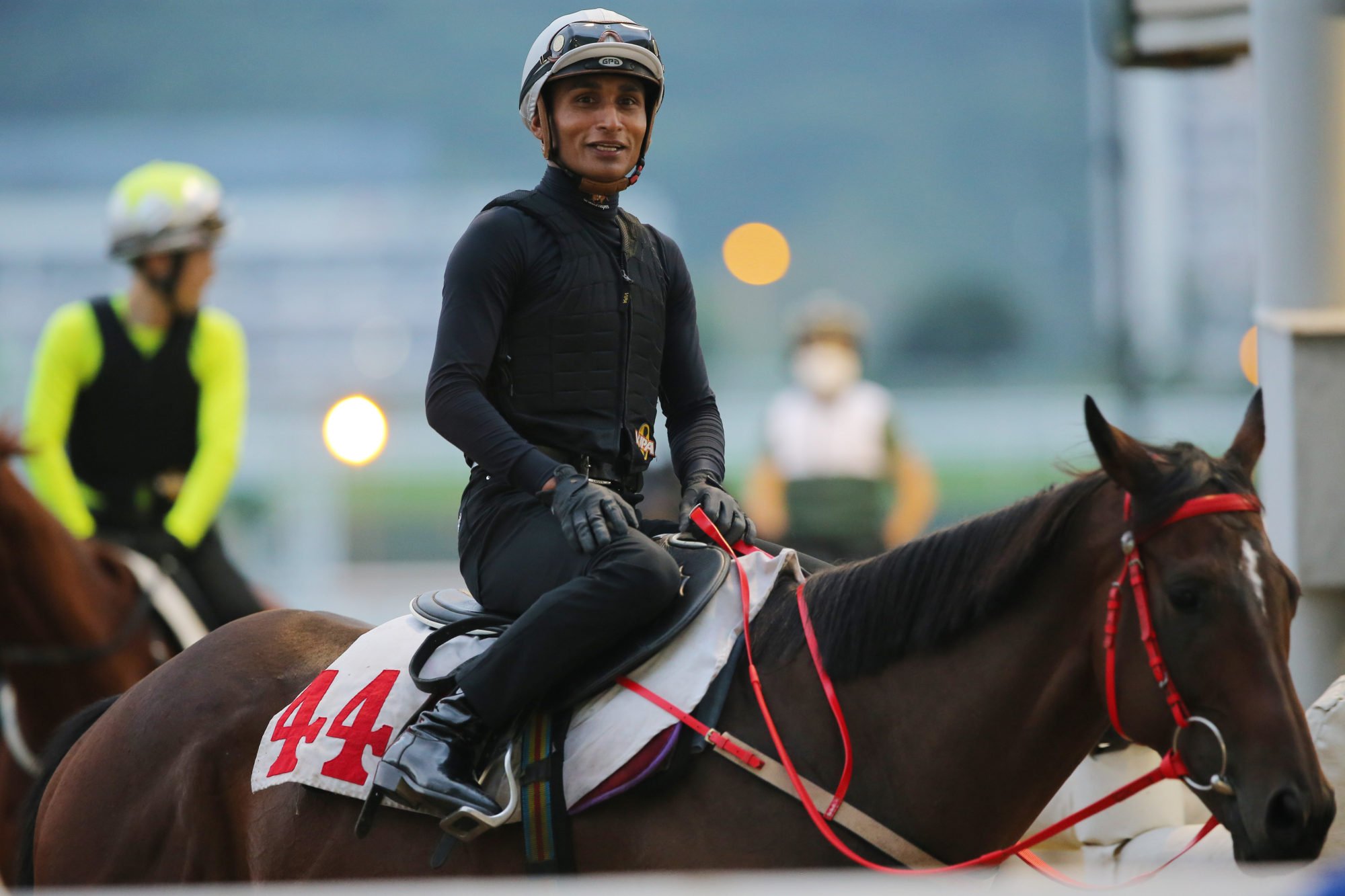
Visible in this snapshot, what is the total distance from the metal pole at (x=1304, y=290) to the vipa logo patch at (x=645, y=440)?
1.99 metres

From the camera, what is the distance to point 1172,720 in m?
2.45

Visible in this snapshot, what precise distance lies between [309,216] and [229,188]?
9.17 ft

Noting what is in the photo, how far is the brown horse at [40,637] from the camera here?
518 cm

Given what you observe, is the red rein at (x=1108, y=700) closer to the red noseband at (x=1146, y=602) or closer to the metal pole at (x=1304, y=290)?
the red noseband at (x=1146, y=602)

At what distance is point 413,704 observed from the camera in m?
3.01

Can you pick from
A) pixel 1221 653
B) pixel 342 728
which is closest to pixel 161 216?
pixel 342 728

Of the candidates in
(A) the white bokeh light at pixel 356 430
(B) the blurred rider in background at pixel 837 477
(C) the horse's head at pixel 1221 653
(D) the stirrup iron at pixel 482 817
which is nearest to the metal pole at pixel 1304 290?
(C) the horse's head at pixel 1221 653

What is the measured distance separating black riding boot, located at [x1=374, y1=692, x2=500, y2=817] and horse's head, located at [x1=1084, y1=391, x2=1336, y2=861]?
117cm

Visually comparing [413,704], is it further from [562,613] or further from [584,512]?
[584,512]

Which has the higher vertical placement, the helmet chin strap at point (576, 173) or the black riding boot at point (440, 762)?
the helmet chin strap at point (576, 173)

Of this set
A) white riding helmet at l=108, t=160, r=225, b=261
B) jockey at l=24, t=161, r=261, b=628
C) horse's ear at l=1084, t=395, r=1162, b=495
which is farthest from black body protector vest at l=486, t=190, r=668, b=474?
white riding helmet at l=108, t=160, r=225, b=261

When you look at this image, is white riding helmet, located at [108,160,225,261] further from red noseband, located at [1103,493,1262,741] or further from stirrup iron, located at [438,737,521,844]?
red noseband, located at [1103,493,1262,741]

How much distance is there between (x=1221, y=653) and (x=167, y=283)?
4.84 metres

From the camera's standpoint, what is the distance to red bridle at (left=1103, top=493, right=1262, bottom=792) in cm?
243
